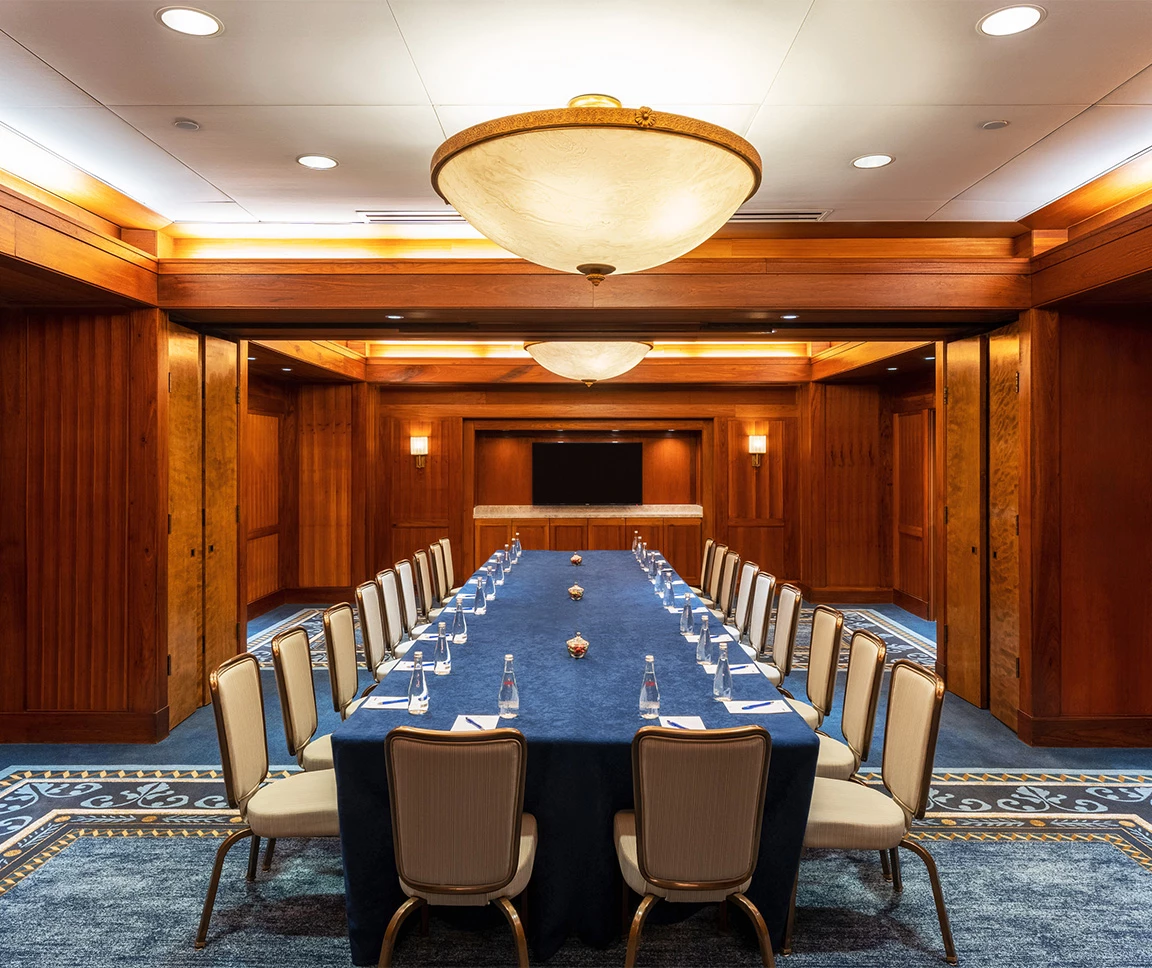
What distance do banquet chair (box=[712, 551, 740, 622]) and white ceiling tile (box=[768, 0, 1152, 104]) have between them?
3554 millimetres

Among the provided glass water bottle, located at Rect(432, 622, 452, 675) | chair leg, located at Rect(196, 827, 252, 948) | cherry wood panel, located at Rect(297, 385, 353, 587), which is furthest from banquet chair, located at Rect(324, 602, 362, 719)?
cherry wood panel, located at Rect(297, 385, 353, 587)

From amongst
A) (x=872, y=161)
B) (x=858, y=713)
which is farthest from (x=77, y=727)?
(x=872, y=161)

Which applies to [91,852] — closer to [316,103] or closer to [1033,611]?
[316,103]

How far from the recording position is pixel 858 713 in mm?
3104

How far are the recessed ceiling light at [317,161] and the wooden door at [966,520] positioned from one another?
420 cm

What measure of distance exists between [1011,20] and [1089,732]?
3.96 meters

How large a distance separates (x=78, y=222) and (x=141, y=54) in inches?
62.6

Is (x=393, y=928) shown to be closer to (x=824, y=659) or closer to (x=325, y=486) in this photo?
(x=824, y=659)

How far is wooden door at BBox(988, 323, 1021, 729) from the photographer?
476 cm

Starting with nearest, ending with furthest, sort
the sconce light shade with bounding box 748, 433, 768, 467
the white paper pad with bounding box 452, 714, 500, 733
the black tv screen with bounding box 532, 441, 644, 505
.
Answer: the white paper pad with bounding box 452, 714, 500, 733
the sconce light shade with bounding box 748, 433, 768, 467
the black tv screen with bounding box 532, 441, 644, 505

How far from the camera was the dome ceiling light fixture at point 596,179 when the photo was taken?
1.94 metres

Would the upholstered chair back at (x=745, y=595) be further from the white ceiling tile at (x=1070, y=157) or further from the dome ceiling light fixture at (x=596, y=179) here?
the dome ceiling light fixture at (x=596, y=179)

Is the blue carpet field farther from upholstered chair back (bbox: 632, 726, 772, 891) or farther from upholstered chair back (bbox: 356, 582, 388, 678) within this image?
upholstered chair back (bbox: 356, 582, 388, 678)

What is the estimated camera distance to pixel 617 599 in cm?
512
